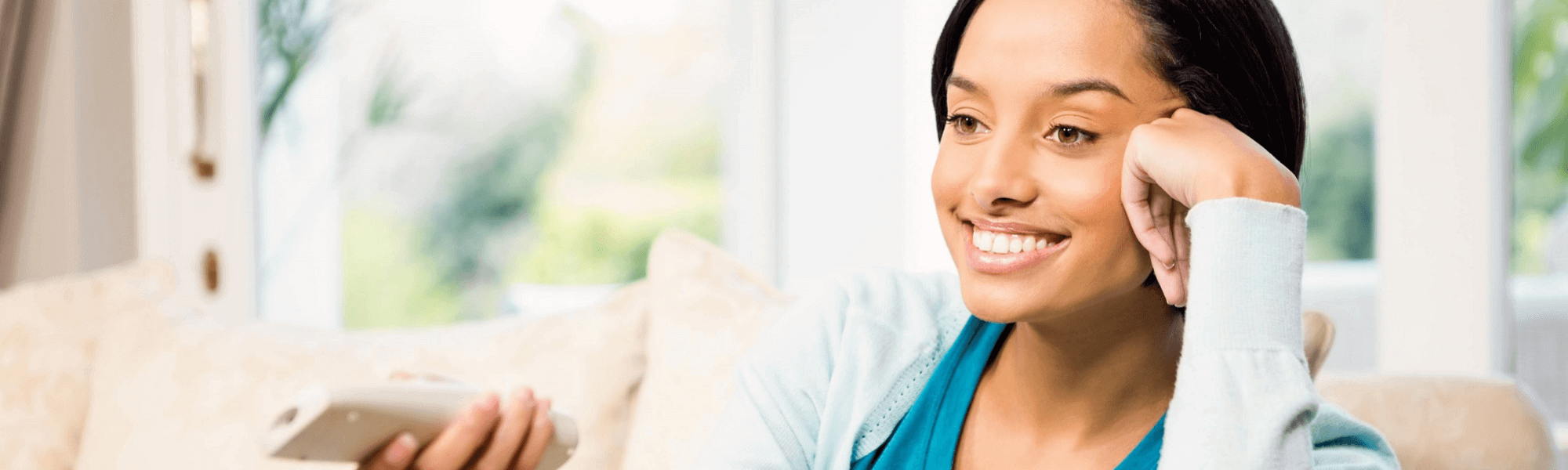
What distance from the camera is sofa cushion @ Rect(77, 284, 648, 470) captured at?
1389mm

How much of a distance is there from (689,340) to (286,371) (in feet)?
1.98

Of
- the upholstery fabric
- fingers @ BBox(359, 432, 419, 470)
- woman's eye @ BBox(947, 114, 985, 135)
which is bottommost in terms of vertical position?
the upholstery fabric

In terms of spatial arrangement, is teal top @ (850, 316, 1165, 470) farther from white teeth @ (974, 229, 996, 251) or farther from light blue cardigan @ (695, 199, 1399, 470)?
white teeth @ (974, 229, 996, 251)

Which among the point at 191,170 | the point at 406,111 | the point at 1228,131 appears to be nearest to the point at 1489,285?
the point at 1228,131

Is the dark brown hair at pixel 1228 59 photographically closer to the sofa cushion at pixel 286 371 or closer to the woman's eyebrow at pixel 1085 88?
the woman's eyebrow at pixel 1085 88

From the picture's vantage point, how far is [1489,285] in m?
1.89

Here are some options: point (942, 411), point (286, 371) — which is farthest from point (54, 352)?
point (942, 411)

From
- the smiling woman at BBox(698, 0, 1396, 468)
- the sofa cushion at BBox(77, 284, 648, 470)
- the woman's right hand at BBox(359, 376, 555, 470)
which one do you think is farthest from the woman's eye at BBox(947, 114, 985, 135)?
the sofa cushion at BBox(77, 284, 648, 470)

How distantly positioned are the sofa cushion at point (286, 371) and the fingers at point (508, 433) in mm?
392

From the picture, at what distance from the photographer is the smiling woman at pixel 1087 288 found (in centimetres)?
79

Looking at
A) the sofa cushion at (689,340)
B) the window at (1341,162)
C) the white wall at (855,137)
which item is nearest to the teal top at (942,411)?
the sofa cushion at (689,340)

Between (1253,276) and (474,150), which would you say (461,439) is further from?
(474,150)

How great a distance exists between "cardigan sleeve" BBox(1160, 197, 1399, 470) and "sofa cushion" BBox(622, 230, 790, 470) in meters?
0.61

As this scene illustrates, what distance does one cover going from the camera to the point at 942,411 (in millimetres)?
1074
